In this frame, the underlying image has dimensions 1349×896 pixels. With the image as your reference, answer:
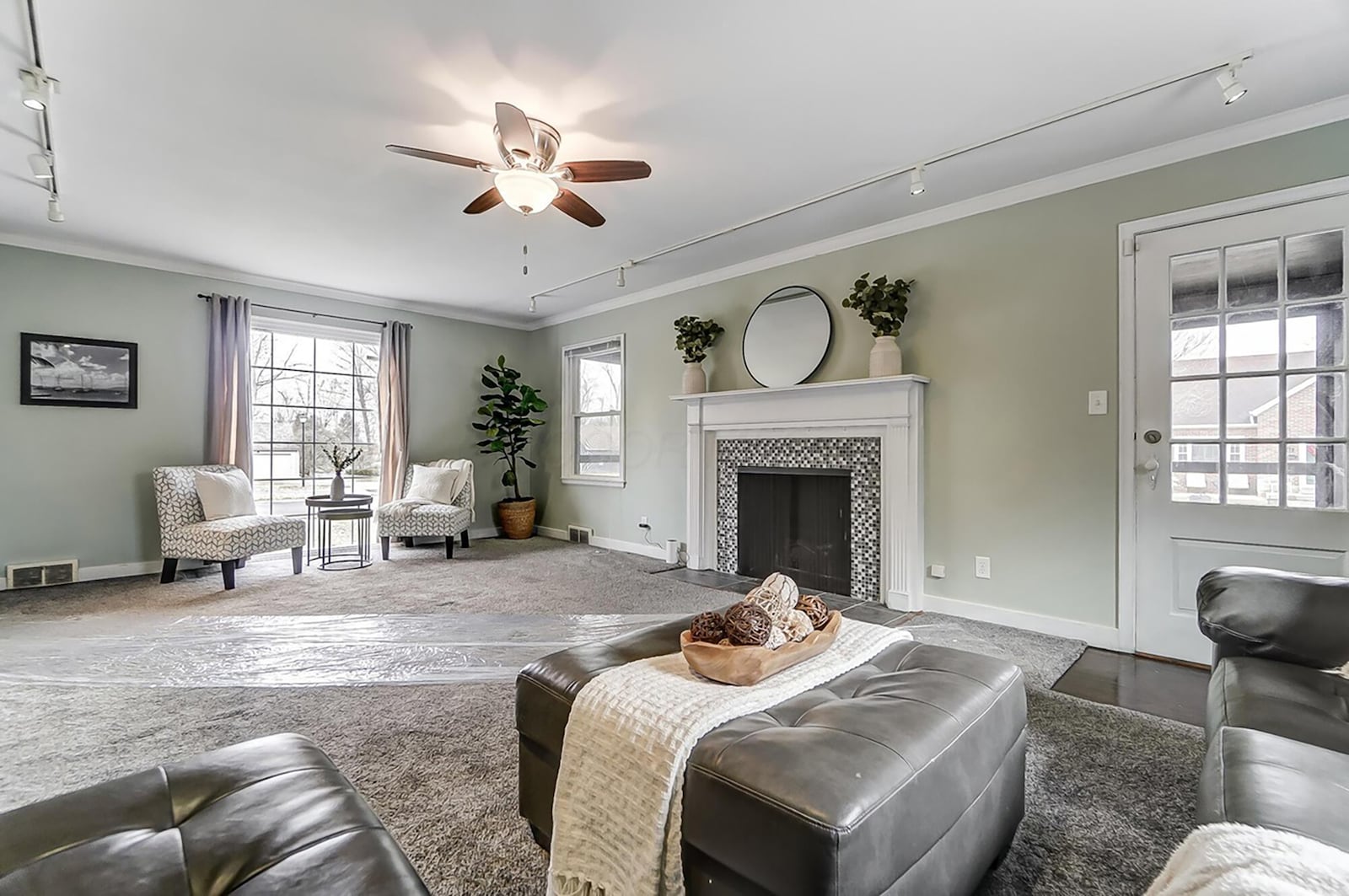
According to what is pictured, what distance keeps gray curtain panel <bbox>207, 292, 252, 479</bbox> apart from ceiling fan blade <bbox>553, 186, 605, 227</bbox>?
3.73 meters

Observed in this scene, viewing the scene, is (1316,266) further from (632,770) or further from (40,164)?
(40,164)

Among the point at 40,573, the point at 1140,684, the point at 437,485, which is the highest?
the point at 437,485

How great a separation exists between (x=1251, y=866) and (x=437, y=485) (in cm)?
578

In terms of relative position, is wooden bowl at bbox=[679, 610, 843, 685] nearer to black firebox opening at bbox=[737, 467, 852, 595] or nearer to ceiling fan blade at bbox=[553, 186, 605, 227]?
ceiling fan blade at bbox=[553, 186, 605, 227]

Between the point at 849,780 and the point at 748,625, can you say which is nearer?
the point at 849,780

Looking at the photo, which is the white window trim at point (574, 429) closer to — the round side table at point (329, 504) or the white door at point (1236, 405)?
the round side table at point (329, 504)

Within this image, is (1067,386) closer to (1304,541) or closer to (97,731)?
(1304,541)

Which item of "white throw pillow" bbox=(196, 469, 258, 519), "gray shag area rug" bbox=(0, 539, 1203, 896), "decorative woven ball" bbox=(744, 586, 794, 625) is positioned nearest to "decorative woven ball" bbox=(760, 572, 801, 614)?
"decorative woven ball" bbox=(744, 586, 794, 625)

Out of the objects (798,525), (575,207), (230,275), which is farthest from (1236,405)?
(230,275)

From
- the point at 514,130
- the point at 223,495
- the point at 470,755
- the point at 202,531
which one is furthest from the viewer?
the point at 223,495

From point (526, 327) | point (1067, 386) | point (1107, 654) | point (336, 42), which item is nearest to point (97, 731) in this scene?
point (336, 42)

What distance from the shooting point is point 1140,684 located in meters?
2.51

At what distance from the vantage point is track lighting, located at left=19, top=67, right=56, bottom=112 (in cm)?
228

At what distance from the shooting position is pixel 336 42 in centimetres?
216
